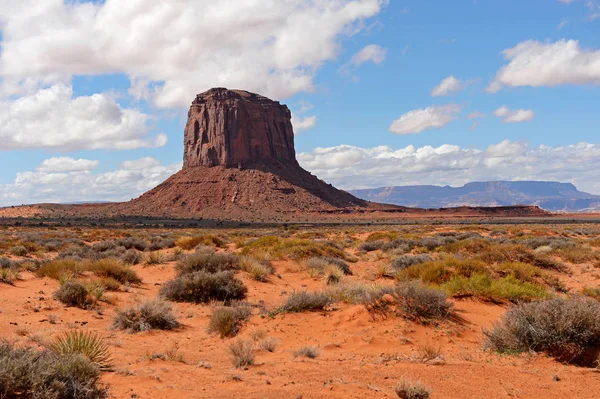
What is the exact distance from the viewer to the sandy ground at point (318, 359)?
5910 mm

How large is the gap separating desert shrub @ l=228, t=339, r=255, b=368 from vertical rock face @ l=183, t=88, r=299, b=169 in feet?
370

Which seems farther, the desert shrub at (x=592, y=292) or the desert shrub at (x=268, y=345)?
the desert shrub at (x=592, y=292)

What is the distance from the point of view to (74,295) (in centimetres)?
1142

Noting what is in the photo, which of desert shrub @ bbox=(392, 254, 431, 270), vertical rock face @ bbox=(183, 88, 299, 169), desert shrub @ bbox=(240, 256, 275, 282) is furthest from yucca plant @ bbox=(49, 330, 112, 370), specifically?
vertical rock face @ bbox=(183, 88, 299, 169)

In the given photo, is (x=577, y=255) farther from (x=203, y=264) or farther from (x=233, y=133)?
(x=233, y=133)

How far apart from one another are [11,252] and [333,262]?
1573 cm

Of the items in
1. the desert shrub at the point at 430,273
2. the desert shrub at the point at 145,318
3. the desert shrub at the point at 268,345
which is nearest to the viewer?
the desert shrub at the point at 268,345

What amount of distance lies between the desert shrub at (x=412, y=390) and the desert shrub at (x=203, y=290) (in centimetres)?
784

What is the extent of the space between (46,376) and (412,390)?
4241 mm

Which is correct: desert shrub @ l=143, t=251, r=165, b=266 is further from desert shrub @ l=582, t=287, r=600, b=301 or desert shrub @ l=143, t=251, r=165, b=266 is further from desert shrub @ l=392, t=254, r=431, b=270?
desert shrub @ l=582, t=287, r=600, b=301

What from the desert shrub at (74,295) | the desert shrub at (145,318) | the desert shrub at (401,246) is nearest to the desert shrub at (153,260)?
the desert shrub at (74,295)

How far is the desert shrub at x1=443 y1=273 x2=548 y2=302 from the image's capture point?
452 inches

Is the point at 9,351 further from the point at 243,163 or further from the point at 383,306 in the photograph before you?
the point at 243,163

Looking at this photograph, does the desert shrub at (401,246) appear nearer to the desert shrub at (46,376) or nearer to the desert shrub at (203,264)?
the desert shrub at (203,264)
